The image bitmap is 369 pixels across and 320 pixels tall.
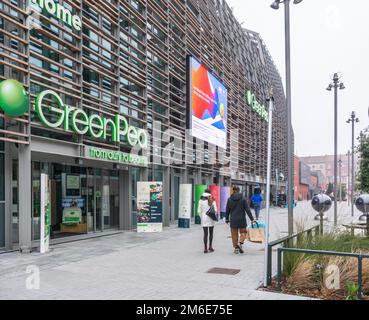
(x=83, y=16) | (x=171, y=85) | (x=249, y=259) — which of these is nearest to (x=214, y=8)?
(x=171, y=85)

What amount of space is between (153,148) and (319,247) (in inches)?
461

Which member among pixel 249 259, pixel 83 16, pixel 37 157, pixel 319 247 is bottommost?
pixel 249 259

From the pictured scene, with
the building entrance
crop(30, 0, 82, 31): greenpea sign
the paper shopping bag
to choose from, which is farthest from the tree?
crop(30, 0, 82, 31): greenpea sign

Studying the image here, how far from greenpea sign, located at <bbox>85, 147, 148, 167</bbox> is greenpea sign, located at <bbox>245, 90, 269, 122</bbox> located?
22840 mm

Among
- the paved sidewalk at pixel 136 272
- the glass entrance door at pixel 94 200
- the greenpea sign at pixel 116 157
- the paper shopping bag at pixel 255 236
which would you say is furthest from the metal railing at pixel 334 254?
the glass entrance door at pixel 94 200

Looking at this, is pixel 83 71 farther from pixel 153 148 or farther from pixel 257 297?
pixel 257 297

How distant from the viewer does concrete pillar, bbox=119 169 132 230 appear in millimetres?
17188

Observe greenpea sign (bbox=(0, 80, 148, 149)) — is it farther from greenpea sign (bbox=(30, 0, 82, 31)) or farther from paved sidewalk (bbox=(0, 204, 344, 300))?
paved sidewalk (bbox=(0, 204, 344, 300))

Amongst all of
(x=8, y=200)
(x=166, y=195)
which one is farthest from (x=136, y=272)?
(x=166, y=195)

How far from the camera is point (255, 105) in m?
41.4

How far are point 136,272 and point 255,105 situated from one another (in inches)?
1362
